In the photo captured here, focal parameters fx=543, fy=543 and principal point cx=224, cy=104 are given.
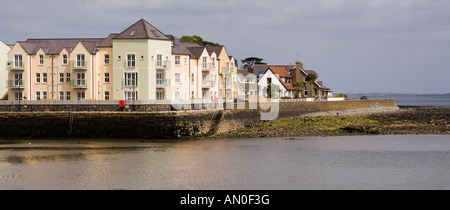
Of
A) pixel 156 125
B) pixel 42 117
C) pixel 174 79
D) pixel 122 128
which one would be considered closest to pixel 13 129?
pixel 42 117

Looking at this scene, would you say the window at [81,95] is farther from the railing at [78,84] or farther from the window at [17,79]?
the window at [17,79]

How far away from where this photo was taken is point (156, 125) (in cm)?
4409

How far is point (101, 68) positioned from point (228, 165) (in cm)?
2669

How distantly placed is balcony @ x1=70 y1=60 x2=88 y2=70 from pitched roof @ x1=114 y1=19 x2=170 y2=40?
4.39 meters

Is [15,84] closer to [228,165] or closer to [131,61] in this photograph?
[131,61]

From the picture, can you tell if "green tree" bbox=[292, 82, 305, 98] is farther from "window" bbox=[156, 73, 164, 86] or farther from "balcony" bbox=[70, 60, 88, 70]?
"balcony" bbox=[70, 60, 88, 70]

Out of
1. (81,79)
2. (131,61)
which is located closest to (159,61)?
(131,61)

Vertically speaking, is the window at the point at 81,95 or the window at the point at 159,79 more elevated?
the window at the point at 159,79

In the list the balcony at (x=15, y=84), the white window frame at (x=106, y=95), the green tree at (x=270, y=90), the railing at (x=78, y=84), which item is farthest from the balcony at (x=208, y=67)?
the green tree at (x=270, y=90)

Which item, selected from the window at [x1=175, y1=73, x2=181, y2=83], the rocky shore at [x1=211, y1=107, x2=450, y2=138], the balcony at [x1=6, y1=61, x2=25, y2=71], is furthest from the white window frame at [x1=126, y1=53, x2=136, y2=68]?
the rocky shore at [x1=211, y1=107, x2=450, y2=138]

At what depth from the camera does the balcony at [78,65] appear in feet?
175

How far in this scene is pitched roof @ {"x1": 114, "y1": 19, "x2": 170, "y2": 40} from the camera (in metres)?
52.2

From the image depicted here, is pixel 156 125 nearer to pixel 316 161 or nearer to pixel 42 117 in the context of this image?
pixel 42 117
